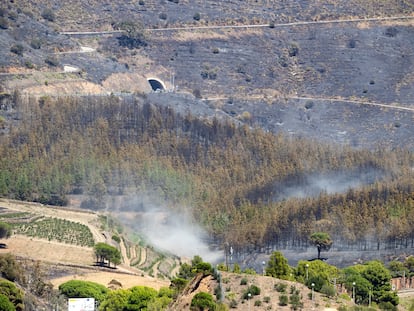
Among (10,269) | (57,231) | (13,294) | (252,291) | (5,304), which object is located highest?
(57,231)

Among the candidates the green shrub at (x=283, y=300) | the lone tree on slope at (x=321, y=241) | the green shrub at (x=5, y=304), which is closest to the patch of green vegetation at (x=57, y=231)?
the lone tree on slope at (x=321, y=241)

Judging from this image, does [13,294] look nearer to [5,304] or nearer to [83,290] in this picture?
[5,304]

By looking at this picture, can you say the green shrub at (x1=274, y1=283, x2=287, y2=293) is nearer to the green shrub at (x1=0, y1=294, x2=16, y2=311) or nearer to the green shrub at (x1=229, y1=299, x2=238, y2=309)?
the green shrub at (x1=229, y1=299, x2=238, y2=309)

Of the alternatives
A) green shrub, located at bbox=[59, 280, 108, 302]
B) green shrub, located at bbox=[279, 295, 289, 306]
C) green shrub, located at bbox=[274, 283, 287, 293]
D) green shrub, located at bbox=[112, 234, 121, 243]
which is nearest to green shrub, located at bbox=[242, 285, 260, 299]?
green shrub, located at bbox=[274, 283, 287, 293]

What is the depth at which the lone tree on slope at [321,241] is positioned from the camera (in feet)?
514

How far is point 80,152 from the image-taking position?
17900 centimetres

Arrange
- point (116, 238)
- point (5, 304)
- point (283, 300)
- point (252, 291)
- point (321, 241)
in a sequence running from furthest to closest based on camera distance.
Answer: point (116, 238), point (321, 241), point (5, 304), point (252, 291), point (283, 300)

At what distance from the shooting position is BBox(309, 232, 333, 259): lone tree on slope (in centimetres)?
15675

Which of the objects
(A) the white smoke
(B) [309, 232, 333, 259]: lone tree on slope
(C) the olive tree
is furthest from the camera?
(A) the white smoke

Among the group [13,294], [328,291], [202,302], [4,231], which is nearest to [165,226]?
[4,231]

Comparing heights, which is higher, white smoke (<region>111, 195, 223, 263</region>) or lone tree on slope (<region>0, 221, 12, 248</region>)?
Answer: white smoke (<region>111, 195, 223, 263</region>)

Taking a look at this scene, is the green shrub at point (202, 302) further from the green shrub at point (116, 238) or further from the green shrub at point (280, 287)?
the green shrub at point (116, 238)

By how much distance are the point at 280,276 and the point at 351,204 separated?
38.6 m

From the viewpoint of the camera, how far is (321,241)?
514ft
